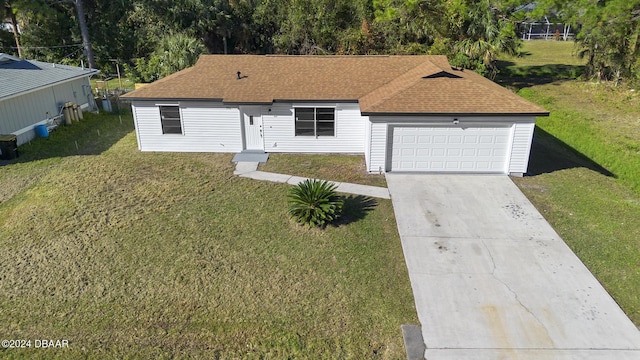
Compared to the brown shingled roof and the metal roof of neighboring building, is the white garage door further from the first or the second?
the metal roof of neighboring building

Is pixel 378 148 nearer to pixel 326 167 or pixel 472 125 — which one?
pixel 326 167

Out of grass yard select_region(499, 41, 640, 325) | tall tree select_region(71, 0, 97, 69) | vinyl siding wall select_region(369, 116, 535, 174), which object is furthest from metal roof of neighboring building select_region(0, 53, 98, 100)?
grass yard select_region(499, 41, 640, 325)

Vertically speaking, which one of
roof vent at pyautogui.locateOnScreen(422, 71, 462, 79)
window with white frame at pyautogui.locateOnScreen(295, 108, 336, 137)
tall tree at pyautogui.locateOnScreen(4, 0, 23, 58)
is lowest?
window with white frame at pyautogui.locateOnScreen(295, 108, 336, 137)

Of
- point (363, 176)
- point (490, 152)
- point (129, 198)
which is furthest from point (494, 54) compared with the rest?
point (129, 198)

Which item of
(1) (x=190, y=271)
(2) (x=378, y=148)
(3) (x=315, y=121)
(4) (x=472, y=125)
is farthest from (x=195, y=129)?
(4) (x=472, y=125)

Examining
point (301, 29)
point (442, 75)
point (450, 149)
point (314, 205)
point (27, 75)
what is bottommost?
point (314, 205)

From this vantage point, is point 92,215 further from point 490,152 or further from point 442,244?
point 490,152
